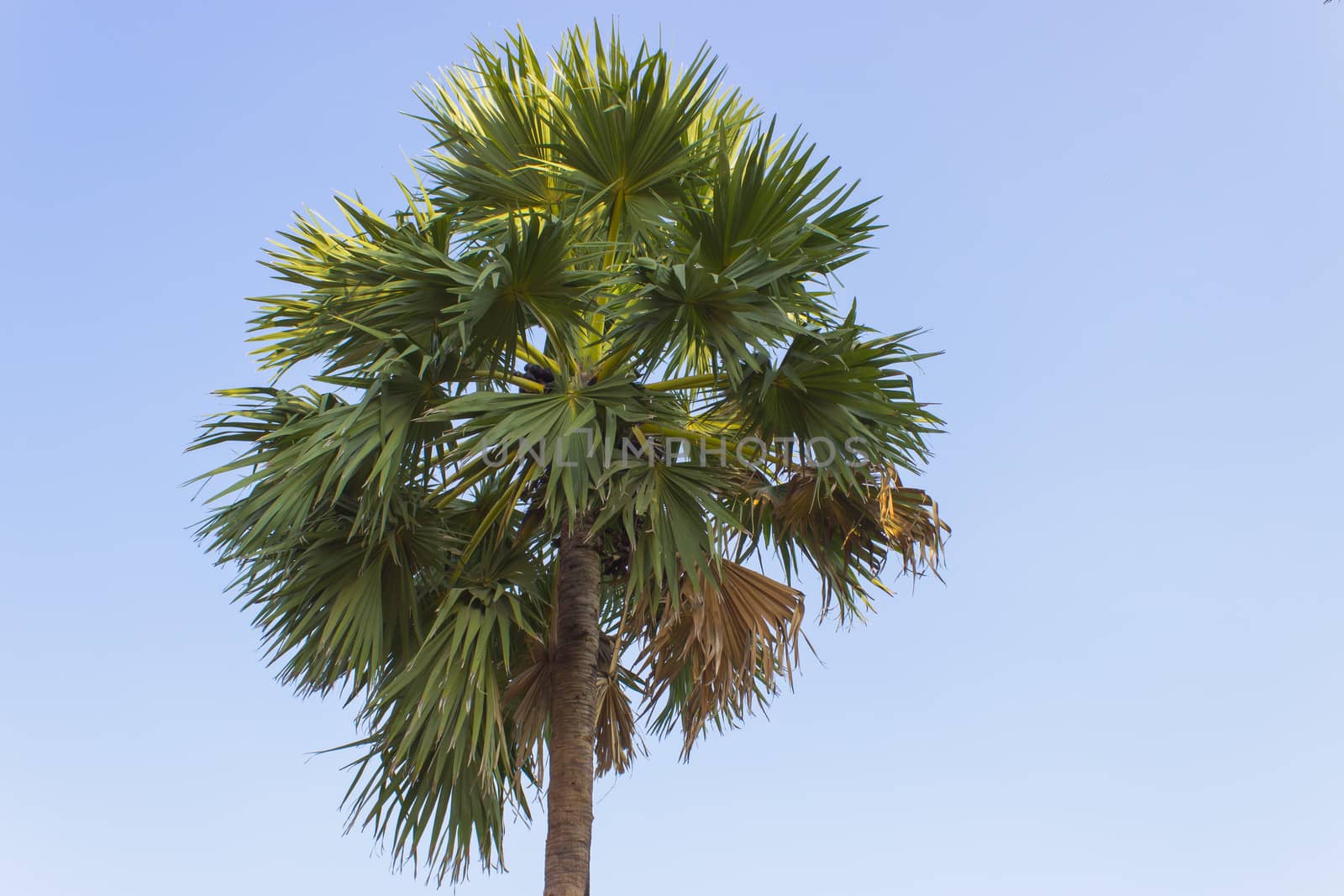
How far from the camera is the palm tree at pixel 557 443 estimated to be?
6.07m

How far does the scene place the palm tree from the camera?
6.07 metres

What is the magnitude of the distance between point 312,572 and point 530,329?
1.84m

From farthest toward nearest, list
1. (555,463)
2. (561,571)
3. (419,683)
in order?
1. (561,571)
2. (419,683)
3. (555,463)

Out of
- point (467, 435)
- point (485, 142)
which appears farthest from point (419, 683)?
point (485, 142)

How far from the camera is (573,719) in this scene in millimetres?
6391

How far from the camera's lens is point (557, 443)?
5.89 m

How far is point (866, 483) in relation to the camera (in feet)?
22.7

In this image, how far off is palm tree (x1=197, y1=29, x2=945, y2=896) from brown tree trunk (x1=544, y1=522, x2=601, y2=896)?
2cm

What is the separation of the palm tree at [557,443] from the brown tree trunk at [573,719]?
2cm

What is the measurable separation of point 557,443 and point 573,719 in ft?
5.16

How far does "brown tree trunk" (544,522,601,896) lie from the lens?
596cm

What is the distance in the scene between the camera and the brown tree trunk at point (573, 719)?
19.5 feet

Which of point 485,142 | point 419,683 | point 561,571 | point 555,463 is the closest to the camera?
point 555,463

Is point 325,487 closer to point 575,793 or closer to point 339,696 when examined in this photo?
point 339,696
